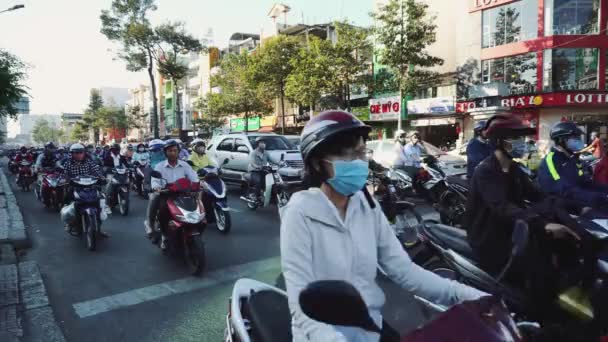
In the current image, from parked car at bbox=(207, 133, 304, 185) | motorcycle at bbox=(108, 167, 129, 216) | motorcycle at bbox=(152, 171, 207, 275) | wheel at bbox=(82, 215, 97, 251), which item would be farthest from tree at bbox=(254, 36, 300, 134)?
motorcycle at bbox=(152, 171, 207, 275)

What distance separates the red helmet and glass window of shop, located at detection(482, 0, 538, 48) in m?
25.8

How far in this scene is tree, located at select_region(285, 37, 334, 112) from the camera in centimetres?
2573

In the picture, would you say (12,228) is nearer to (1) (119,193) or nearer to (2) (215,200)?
(1) (119,193)

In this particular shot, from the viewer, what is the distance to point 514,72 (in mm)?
24750

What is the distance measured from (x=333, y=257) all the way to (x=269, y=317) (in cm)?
51

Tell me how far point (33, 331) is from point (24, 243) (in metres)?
3.67

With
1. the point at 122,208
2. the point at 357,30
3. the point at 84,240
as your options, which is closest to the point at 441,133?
the point at 357,30

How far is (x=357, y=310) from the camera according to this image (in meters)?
1.25

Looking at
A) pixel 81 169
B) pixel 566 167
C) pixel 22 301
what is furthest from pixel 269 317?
A: pixel 81 169

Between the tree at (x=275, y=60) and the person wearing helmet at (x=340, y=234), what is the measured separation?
28.6 meters

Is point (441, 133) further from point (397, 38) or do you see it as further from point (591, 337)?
point (591, 337)

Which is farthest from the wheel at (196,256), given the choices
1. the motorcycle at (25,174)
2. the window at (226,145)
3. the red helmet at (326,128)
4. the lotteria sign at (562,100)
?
the lotteria sign at (562,100)

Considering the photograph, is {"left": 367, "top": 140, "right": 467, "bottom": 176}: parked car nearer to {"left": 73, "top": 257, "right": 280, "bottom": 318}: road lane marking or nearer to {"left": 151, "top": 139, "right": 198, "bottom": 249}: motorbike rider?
{"left": 151, "top": 139, "right": 198, "bottom": 249}: motorbike rider

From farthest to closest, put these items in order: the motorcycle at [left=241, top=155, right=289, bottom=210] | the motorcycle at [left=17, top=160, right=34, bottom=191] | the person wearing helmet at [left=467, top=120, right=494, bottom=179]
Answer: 1. the motorcycle at [left=17, top=160, right=34, bottom=191]
2. the motorcycle at [left=241, top=155, right=289, bottom=210]
3. the person wearing helmet at [left=467, top=120, right=494, bottom=179]
